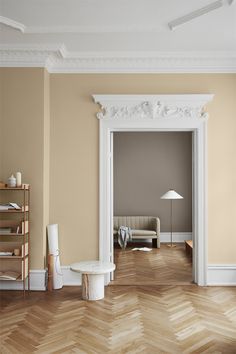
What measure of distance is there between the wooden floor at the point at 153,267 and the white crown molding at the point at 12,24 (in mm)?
3487

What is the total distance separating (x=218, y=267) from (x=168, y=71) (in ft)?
9.11

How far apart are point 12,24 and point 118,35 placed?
1230 mm

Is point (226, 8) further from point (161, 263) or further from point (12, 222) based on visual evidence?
point (161, 263)

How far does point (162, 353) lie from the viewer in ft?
10.8

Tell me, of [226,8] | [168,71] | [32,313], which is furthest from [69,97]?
[32,313]

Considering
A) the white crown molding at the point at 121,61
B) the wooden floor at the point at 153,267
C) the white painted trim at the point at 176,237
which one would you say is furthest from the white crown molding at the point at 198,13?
the white painted trim at the point at 176,237

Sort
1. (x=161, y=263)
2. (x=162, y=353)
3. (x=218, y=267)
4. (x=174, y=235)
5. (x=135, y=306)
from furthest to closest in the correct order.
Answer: (x=174, y=235)
(x=161, y=263)
(x=218, y=267)
(x=135, y=306)
(x=162, y=353)

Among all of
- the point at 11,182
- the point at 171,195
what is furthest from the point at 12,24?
the point at 171,195

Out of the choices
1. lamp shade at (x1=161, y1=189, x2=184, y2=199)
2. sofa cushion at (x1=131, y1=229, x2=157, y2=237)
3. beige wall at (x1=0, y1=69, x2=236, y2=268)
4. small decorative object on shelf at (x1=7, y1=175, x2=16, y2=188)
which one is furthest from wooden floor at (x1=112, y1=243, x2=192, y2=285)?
small decorative object on shelf at (x1=7, y1=175, x2=16, y2=188)

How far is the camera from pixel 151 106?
215 inches

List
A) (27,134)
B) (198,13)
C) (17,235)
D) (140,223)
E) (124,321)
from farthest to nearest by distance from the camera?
(140,223) < (27,134) < (17,235) < (198,13) < (124,321)

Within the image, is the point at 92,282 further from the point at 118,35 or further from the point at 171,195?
the point at 171,195

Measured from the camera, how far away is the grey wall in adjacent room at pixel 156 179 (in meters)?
9.97

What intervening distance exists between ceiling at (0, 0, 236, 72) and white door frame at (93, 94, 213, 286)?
0.46m
